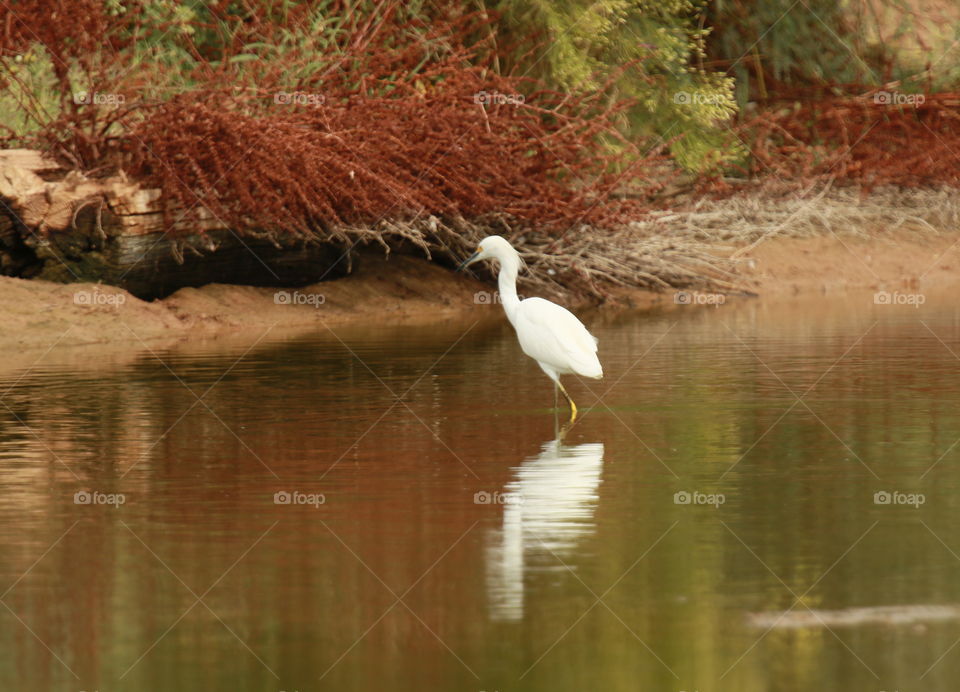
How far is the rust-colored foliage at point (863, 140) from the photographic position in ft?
95.1

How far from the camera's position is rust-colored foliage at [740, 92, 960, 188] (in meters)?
29.0

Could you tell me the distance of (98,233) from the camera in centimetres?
1898

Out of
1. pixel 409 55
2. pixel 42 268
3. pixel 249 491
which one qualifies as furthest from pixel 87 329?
pixel 249 491

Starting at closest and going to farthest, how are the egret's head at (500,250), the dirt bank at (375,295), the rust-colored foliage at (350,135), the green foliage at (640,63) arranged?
the egret's head at (500,250) → the dirt bank at (375,295) → the rust-colored foliage at (350,135) → the green foliage at (640,63)

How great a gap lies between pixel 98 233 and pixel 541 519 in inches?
456

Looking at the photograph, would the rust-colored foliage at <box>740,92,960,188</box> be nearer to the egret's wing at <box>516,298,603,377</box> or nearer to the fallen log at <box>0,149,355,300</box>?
the fallen log at <box>0,149,355,300</box>

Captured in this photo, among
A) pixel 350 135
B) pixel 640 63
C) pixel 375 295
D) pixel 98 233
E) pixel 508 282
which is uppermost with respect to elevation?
pixel 640 63

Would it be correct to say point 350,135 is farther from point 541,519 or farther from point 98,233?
point 541,519

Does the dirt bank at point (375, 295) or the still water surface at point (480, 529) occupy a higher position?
the dirt bank at point (375, 295)

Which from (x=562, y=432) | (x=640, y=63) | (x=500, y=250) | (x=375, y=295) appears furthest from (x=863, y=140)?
(x=562, y=432)

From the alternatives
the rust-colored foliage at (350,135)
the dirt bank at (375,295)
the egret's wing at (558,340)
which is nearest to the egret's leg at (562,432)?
the egret's wing at (558,340)

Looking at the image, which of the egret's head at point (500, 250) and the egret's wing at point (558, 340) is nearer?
the egret's wing at point (558, 340)

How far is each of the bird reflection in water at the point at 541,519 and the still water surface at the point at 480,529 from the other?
25 millimetres

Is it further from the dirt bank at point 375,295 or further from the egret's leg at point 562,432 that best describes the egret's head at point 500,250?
the dirt bank at point 375,295
